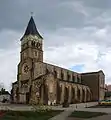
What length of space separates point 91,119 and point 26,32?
56.7 m

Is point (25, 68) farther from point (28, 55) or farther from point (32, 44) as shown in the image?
point (32, 44)

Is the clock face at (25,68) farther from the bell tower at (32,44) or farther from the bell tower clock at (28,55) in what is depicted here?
the bell tower at (32,44)

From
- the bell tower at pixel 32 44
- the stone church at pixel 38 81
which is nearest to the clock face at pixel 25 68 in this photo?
the stone church at pixel 38 81

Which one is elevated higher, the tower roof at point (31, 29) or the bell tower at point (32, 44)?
the tower roof at point (31, 29)

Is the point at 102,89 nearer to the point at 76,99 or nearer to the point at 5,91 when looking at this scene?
the point at 76,99

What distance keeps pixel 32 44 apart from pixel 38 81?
44.0 ft

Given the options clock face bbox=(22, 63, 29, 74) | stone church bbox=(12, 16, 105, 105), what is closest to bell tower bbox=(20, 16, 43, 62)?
stone church bbox=(12, 16, 105, 105)

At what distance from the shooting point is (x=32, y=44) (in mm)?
79500

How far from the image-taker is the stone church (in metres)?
70.4

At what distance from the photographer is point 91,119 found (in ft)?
95.6

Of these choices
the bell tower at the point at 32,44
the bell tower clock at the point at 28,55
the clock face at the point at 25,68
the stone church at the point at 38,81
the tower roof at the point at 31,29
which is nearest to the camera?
the stone church at the point at 38,81

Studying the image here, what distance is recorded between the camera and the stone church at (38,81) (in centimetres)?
7044

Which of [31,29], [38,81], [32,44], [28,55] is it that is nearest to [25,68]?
[28,55]

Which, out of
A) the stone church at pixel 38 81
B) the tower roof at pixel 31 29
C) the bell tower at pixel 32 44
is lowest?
the stone church at pixel 38 81
